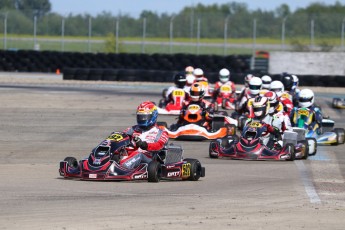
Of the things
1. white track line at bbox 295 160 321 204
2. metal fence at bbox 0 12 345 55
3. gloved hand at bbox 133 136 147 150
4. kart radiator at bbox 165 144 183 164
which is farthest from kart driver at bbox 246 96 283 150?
metal fence at bbox 0 12 345 55

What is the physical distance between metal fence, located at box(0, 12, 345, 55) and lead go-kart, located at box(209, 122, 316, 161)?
31.0 m

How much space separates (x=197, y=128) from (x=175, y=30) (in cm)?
3140

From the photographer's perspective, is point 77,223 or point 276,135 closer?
point 77,223

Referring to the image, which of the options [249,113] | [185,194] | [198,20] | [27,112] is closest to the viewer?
[185,194]

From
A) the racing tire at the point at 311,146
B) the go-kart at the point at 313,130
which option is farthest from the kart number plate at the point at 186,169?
the go-kart at the point at 313,130

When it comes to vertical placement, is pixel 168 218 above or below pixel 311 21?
below

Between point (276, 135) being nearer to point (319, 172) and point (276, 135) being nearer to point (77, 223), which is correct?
point (319, 172)

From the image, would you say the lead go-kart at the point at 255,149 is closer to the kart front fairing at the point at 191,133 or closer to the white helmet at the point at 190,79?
the kart front fairing at the point at 191,133

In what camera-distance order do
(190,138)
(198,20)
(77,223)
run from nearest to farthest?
(77,223) → (190,138) → (198,20)

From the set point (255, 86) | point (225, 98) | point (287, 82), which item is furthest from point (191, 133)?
point (225, 98)

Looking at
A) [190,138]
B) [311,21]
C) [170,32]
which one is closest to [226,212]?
[190,138]

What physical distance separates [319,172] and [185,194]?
379cm

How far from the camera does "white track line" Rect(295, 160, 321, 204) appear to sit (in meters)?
11.5

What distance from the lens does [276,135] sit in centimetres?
1688
